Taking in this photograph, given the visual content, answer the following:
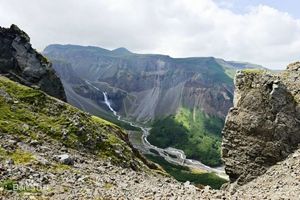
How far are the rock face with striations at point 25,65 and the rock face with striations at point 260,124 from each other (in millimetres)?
83972

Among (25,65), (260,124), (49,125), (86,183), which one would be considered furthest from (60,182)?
(25,65)

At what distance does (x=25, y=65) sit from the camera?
140 metres

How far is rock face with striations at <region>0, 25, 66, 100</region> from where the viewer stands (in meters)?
134

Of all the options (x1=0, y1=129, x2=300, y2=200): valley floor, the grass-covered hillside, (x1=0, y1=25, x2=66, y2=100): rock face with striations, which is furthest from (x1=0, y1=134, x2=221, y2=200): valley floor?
(x1=0, y1=25, x2=66, y2=100): rock face with striations

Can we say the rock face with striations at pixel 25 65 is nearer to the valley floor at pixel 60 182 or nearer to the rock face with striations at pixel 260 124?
the valley floor at pixel 60 182

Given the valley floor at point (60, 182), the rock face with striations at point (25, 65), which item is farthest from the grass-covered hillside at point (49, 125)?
the rock face with striations at point (25, 65)

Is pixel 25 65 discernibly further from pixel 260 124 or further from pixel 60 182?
pixel 60 182

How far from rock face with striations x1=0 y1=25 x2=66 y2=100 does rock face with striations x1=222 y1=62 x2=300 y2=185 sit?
83972mm

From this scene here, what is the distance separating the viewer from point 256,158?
5716 centimetres

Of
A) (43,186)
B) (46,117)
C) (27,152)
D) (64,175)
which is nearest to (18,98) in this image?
(46,117)

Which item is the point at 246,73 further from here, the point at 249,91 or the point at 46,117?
the point at 46,117

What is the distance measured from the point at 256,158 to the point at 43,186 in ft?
94.1

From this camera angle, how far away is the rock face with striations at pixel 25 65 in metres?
134

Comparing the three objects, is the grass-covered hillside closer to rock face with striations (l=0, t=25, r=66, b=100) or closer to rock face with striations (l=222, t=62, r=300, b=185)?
rock face with striations (l=222, t=62, r=300, b=185)
